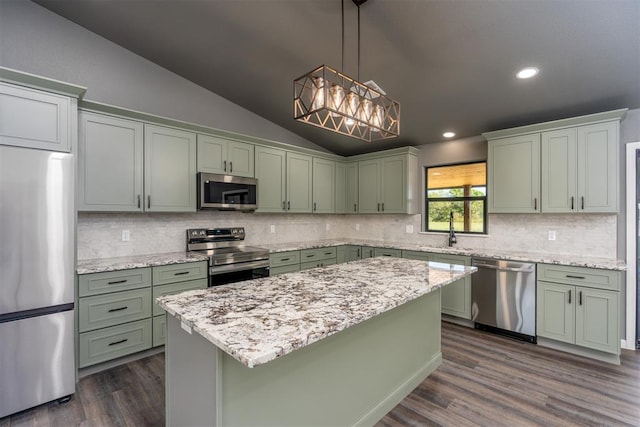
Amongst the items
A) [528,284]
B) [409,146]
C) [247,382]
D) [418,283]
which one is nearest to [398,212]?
[409,146]

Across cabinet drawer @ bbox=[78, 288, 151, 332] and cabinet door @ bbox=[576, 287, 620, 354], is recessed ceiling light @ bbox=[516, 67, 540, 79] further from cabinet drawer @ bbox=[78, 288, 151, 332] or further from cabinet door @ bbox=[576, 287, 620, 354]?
cabinet drawer @ bbox=[78, 288, 151, 332]

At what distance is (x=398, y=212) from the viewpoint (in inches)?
179

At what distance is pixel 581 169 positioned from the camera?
3.06 m

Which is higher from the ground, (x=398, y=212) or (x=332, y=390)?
(x=398, y=212)

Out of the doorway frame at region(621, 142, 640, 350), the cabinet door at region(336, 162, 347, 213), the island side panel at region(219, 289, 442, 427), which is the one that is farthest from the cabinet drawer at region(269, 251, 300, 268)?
the doorway frame at region(621, 142, 640, 350)

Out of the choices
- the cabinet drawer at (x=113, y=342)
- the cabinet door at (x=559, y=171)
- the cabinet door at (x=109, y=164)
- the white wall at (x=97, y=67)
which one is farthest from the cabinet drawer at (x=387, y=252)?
the cabinet door at (x=109, y=164)

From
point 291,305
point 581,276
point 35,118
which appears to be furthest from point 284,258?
point 581,276

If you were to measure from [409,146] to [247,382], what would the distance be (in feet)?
13.3

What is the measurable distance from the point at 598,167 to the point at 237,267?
12.7 ft

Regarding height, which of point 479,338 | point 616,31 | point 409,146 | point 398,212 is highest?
point 616,31

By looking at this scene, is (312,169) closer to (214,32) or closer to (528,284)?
(214,32)

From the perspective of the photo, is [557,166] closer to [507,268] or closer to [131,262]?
[507,268]

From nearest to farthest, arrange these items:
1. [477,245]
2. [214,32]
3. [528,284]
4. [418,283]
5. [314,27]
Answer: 1. [418,283]
2. [314,27]
3. [214,32]
4. [528,284]
5. [477,245]

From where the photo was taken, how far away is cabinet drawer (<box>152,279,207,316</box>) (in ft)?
9.32
